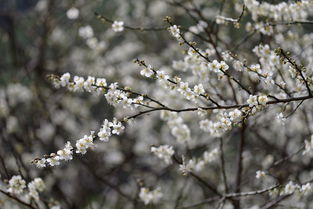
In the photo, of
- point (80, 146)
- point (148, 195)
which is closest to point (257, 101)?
point (80, 146)

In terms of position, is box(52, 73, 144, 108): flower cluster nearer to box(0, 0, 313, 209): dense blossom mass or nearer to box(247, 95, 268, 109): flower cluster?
box(247, 95, 268, 109): flower cluster

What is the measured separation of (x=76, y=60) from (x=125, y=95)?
5118 mm

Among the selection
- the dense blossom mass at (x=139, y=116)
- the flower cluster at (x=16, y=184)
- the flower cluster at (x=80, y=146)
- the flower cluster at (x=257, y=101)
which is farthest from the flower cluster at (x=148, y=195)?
the flower cluster at (x=257, y=101)

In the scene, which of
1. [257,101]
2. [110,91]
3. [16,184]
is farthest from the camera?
[16,184]

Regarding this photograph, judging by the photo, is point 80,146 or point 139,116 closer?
point 80,146

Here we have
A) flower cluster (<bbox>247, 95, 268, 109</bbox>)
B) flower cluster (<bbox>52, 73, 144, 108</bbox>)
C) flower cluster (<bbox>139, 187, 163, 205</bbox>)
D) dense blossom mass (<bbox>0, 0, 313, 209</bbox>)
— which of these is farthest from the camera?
dense blossom mass (<bbox>0, 0, 313, 209</bbox>)

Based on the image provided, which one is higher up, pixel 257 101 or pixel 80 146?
pixel 80 146

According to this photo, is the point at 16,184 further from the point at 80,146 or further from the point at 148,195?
the point at 148,195

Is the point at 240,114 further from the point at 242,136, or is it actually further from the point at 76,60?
the point at 76,60

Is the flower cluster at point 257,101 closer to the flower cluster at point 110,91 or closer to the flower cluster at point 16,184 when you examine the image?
the flower cluster at point 110,91

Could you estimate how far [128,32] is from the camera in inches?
314

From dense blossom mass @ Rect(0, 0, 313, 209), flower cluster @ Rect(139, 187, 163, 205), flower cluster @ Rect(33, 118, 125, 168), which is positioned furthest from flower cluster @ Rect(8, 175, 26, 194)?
flower cluster @ Rect(139, 187, 163, 205)

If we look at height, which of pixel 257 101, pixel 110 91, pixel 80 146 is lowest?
pixel 257 101

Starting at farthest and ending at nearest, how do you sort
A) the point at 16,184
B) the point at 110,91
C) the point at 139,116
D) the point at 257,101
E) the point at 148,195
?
1. the point at 139,116
2. the point at 148,195
3. the point at 16,184
4. the point at 110,91
5. the point at 257,101
